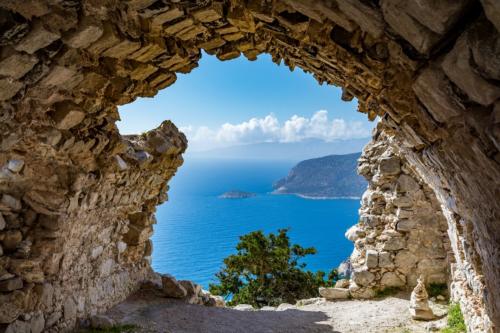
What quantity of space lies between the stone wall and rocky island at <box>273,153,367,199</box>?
131 feet

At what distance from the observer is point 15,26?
3068 mm

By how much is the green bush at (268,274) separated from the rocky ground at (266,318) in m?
6.94

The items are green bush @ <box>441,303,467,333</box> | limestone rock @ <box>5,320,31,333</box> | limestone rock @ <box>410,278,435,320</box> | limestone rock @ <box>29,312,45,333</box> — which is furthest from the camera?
limestone rock @ <box>410,278,435,320</box>

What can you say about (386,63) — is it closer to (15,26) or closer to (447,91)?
(447,91)

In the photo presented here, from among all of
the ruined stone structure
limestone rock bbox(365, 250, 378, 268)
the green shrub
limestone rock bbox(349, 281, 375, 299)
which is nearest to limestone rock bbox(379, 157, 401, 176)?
limestone rock bbox(365, 250, 378, 268)

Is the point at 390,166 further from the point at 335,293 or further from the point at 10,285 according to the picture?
the point at 10,285

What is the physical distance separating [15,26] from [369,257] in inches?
374

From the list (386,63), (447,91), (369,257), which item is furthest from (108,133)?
(369,257)

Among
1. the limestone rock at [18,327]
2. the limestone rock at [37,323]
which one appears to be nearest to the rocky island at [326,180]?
the limestone rock at [37,323]

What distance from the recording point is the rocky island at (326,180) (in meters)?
53.1

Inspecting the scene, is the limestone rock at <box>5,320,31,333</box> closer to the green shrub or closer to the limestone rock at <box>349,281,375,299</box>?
the limestone rock at <box>349,281,375,299</box>

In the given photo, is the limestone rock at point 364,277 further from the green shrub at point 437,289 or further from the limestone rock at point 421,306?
the limestone rock at point 421,306

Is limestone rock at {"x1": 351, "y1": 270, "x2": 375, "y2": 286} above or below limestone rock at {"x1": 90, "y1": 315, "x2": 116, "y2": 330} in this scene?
above

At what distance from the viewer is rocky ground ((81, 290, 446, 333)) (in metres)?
7.20
